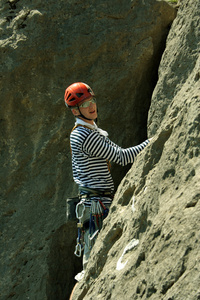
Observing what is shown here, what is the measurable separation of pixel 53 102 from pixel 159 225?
12.2 ft

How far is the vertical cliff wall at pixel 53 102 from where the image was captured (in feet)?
20.8

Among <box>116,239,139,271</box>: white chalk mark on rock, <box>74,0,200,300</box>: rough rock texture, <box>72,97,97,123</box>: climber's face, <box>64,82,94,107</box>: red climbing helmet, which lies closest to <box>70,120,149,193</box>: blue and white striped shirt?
<box>72,97,97,123</box>: climber's face

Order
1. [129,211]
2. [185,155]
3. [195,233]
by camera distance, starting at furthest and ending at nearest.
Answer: [129,211], [185,155], [195,233]

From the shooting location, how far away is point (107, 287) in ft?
11.3

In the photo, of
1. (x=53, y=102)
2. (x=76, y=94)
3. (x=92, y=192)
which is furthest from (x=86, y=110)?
(x=53, y=102)

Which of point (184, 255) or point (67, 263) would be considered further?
point (67, 263)

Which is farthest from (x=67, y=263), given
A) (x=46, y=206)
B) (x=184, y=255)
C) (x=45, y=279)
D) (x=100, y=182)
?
(x=184, y=255)

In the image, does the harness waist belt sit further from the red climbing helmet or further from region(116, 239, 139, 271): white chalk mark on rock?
region(116, 239, 139, 271): white chalk mark on rock

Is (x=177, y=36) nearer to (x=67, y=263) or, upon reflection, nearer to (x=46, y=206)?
(x=46, y=206)

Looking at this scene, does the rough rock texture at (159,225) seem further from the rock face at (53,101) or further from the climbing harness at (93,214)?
the rock face at (53,101)

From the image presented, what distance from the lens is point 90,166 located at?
15.6 feet

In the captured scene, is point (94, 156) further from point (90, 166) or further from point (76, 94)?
point (76, 94)

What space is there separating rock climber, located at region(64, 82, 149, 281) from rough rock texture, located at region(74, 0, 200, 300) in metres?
0.51

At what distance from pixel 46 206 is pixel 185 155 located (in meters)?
3.59
